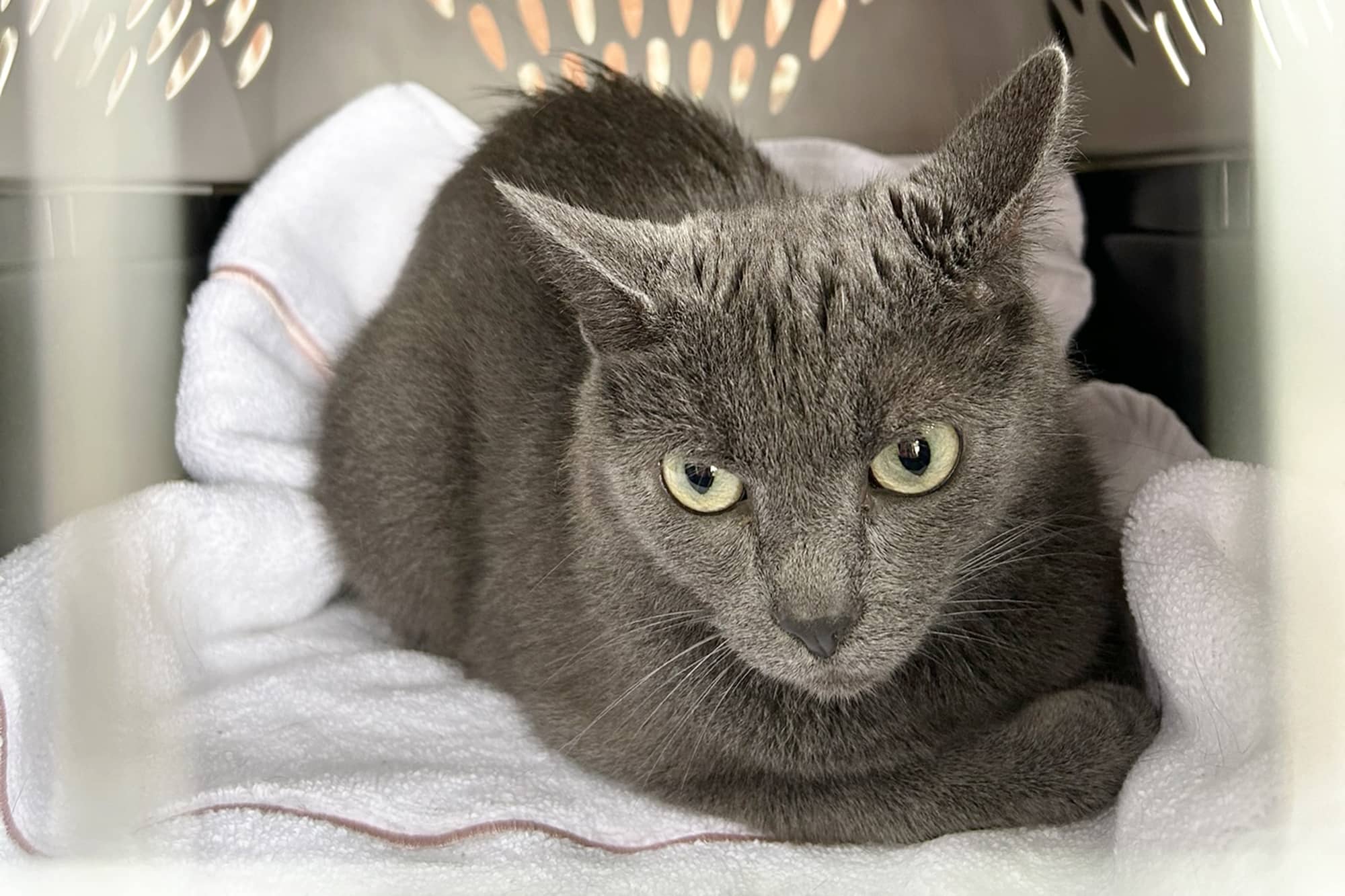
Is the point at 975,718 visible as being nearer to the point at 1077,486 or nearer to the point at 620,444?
the point at 1077,486

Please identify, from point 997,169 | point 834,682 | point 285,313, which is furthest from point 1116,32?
point 285,313

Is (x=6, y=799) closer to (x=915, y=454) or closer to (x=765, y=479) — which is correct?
(x=765, y=479)

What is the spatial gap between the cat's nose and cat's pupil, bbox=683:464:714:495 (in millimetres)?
130

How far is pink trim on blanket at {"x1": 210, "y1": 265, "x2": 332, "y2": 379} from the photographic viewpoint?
1.76 m

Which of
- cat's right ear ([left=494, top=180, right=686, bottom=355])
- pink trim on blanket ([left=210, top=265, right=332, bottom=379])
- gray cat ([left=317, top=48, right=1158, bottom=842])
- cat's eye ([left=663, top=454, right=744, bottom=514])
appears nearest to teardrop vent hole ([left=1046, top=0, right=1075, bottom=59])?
gray cat ([left=317, top=48, right=1158, bottom=842])

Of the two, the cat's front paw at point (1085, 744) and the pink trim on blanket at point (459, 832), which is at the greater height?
the cat's front paw at point (1085, 744)

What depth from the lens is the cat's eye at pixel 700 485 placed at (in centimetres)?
102

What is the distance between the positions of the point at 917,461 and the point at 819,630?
0.16 m

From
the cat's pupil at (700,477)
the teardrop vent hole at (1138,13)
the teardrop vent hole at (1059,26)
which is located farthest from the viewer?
the teardrop vent hole at (1059,26)

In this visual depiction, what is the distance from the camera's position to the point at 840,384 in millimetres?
953

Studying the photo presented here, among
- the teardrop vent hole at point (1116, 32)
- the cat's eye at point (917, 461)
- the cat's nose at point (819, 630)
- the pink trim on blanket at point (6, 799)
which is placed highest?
the teardrop vent hole at point (1116, 32)

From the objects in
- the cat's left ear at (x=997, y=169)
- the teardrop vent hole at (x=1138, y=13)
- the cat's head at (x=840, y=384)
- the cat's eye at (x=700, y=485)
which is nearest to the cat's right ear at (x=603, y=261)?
the cat's head at (x=840, y=384)

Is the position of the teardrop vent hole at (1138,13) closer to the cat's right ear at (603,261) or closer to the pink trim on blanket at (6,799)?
the cat's right ear at (603,261)

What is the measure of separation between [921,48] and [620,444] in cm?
103
